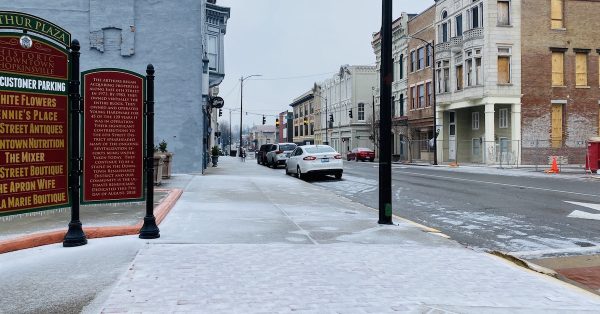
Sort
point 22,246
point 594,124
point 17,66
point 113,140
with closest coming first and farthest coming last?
1. point 17,66
2. point 22,246
3. point 113,140
4. point 594,124

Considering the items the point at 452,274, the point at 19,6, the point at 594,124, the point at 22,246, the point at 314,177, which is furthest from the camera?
the point at 594,124

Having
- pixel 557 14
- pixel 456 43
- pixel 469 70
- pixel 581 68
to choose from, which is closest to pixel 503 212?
pixel 469 70

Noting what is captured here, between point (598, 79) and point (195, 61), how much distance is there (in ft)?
105

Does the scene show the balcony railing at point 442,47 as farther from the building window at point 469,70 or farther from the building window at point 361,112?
the building window at point 361,112

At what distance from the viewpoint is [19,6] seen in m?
20.7

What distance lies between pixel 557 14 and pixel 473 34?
6.45m

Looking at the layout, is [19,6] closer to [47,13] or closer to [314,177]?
[47,13]

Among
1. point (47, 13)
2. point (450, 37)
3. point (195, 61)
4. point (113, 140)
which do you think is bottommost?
point (113, 140)

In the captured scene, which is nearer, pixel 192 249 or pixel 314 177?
pixel 192 249

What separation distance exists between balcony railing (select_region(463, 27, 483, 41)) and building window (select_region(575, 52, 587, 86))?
777cm

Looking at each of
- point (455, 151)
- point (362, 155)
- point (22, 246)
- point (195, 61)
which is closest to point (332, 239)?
point (22, 246)

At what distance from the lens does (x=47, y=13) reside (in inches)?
828

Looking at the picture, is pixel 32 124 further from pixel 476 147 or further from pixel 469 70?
pixel 476 147

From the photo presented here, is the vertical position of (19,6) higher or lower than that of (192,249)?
higher
